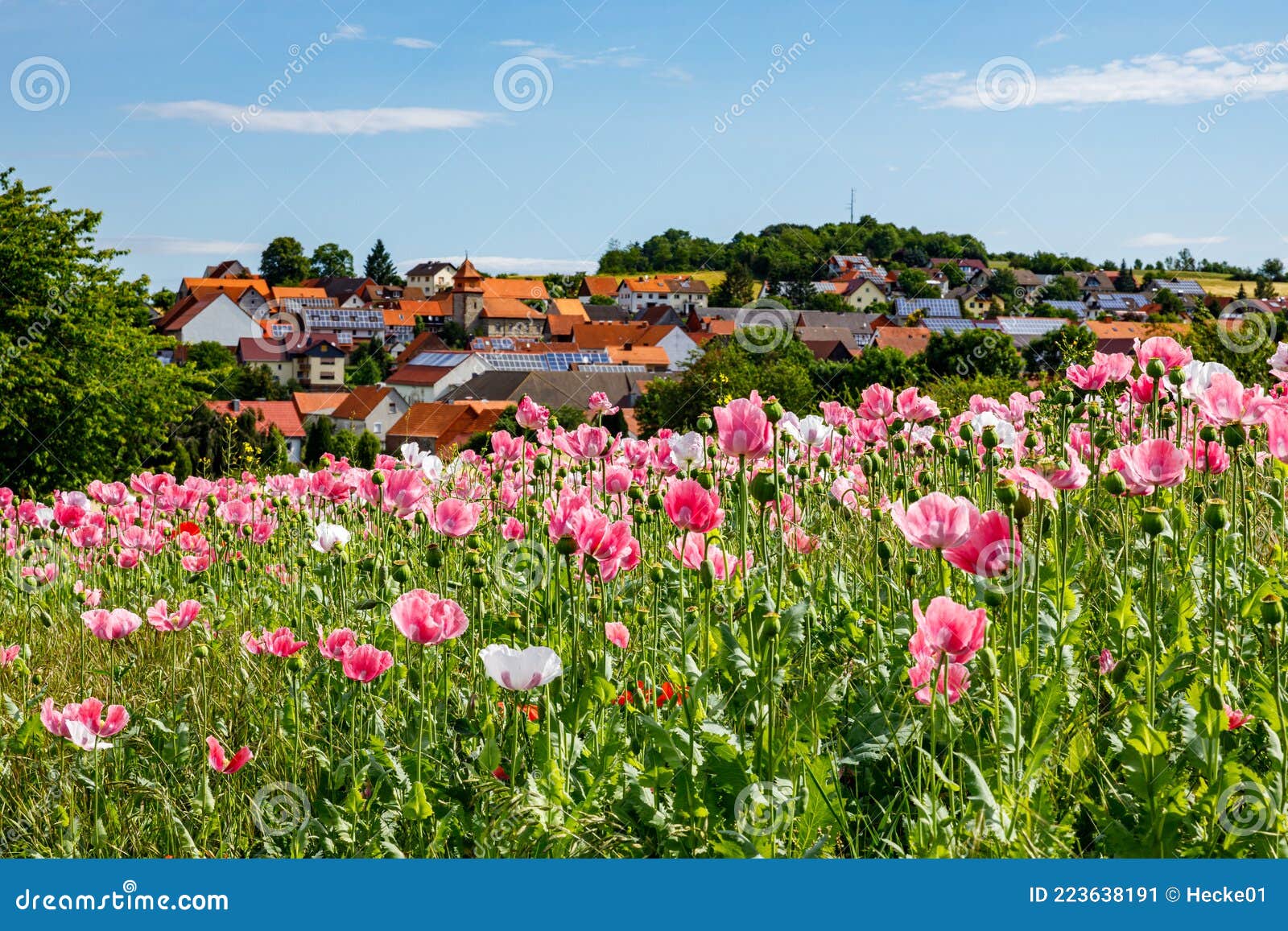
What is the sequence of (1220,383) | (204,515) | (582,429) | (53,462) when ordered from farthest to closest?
(53,462) < (204,515) < (582,429) < (1220,383)

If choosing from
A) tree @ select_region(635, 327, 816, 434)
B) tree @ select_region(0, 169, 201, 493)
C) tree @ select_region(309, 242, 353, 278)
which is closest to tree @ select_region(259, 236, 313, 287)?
tree @ select_region(309, 242, 353, 278)

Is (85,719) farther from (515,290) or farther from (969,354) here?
(515,290)

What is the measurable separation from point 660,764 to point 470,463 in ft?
11.0

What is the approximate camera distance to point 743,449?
7.39 ft

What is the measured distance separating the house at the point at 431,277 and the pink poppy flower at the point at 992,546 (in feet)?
449

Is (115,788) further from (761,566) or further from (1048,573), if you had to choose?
(1048,573)

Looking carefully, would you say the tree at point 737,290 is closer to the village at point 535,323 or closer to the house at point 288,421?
the village at point 535,323

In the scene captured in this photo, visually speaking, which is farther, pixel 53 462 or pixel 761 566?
pixel 53 462

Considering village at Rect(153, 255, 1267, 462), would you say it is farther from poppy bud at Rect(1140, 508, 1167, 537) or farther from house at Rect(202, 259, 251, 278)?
poppy bud at Rect(1140, 508, 1167, 537)

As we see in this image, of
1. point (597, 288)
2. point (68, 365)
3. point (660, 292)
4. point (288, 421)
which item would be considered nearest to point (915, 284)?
point (660, 292)

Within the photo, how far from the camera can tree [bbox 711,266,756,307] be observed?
411ft

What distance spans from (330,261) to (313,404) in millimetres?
65876

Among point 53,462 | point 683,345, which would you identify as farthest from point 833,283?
point 53,462

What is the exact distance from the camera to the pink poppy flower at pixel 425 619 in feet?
7.03
